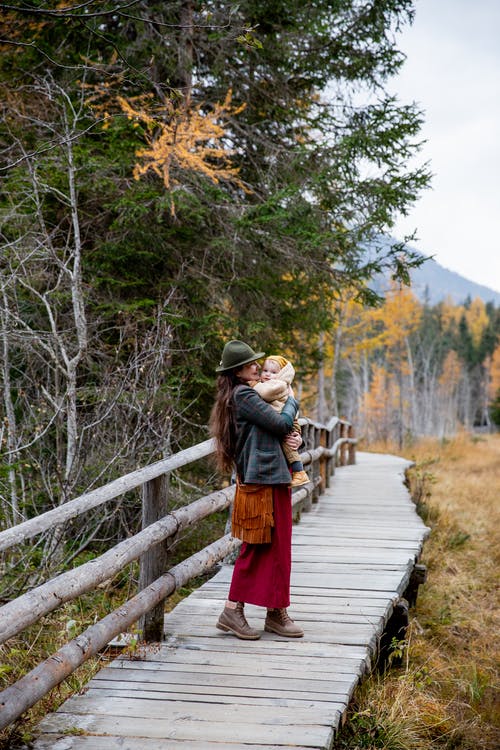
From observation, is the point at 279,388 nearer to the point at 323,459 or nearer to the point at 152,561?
the point at 152,561

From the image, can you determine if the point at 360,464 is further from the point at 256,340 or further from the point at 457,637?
the point at 457,637

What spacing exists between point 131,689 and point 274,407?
1946 millimetres

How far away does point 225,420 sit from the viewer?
4656 millimetres

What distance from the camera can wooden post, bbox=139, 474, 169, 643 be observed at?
4.52m

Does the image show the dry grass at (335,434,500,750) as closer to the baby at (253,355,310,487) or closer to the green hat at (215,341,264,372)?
the baby at (253,355,310,487)

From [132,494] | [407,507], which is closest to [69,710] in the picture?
[132,494]

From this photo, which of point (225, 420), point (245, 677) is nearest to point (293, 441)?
point (225, 420)

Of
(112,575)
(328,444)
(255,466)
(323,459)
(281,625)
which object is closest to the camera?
(112,575)

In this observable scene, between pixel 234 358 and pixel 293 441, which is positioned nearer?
pixel 234 358

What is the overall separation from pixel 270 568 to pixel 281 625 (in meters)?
0.44

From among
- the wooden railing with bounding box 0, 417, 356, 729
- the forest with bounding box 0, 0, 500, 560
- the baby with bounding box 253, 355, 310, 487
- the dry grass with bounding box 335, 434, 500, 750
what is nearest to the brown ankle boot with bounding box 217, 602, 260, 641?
the wooden railing with bounding box 0, 417, 356, 729

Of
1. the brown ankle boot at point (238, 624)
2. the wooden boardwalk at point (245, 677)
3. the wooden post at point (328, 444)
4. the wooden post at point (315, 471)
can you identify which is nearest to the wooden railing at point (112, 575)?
the wooden boardwalk at point (245, 677)

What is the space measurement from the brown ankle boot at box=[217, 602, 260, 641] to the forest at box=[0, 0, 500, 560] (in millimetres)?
3808

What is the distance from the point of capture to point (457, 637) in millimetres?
7094
